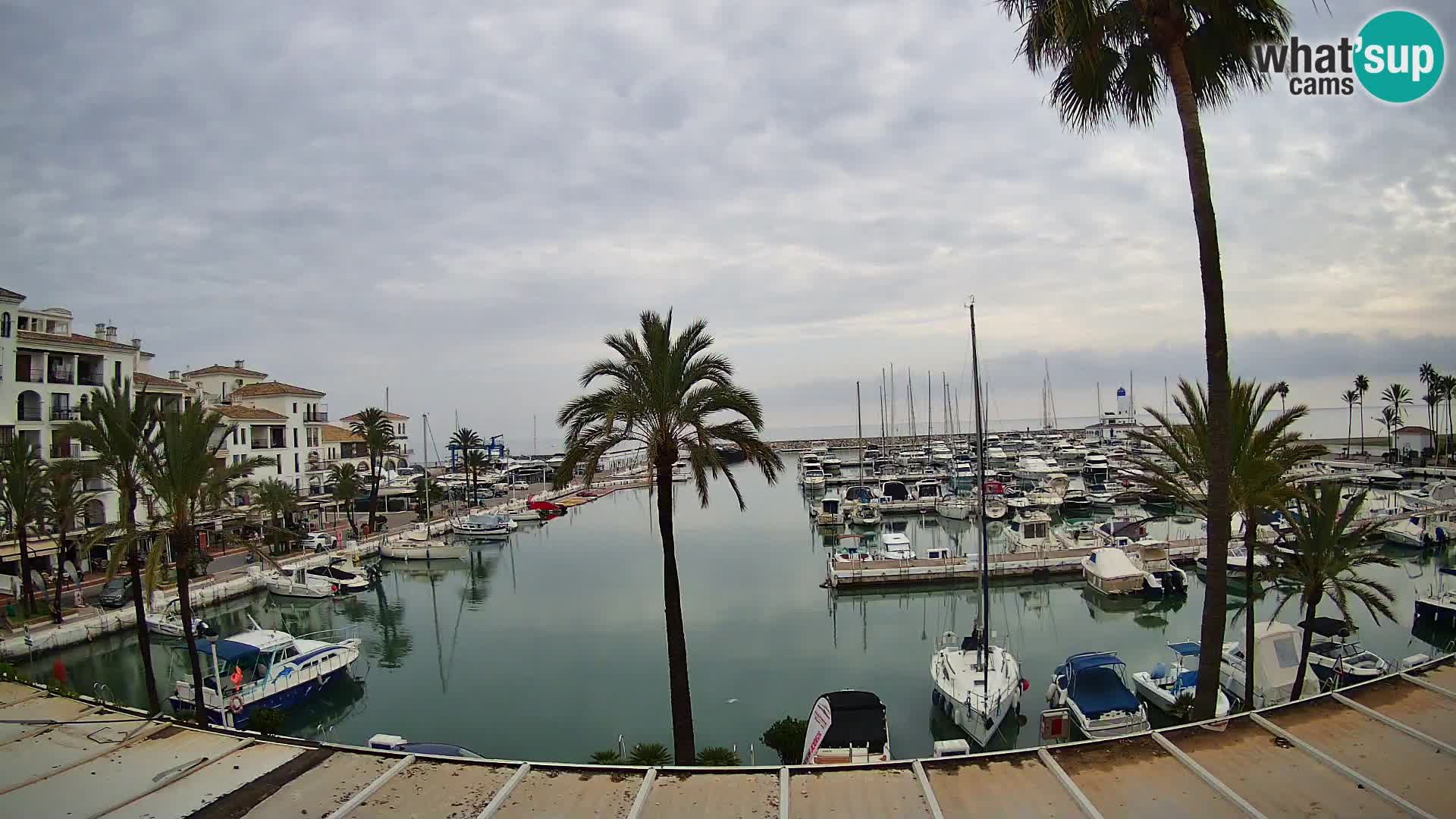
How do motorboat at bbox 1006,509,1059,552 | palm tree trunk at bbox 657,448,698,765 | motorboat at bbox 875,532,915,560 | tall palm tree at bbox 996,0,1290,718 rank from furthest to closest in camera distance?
motorboat at bbox 1006,509,1059,552, motorboat at bbox 875,532,915,560, palm tree trunk at bbox 657,448,698,765, tall palm tree at bbox 996,0,1290,718

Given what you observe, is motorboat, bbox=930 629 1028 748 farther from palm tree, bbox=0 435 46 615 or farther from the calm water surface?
palm tree, bbox=0 435 46 615

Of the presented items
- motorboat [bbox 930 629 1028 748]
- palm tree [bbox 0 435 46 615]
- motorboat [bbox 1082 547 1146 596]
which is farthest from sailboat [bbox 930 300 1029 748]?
palm tree [bbox 0 435 46 615]

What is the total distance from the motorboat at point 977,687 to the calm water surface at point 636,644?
21.2 inches

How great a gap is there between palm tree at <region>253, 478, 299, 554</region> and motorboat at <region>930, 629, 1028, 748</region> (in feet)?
124

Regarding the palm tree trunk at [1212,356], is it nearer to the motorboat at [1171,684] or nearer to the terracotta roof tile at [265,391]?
the motorboat at [1171,684]

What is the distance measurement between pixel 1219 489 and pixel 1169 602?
90.7ft

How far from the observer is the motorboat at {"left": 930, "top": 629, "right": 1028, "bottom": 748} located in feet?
60.4

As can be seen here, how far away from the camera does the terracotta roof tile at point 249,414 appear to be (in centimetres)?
5196

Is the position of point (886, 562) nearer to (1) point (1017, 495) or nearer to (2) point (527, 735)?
(2) point (527, 735)

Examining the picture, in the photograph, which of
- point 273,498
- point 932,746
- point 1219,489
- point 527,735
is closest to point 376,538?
point 273,498

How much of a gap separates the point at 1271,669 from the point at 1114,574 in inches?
633

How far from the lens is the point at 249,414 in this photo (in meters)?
53.4

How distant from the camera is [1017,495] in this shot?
198 feet

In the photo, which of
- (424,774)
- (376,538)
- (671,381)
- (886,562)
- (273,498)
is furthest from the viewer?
(376,538)
